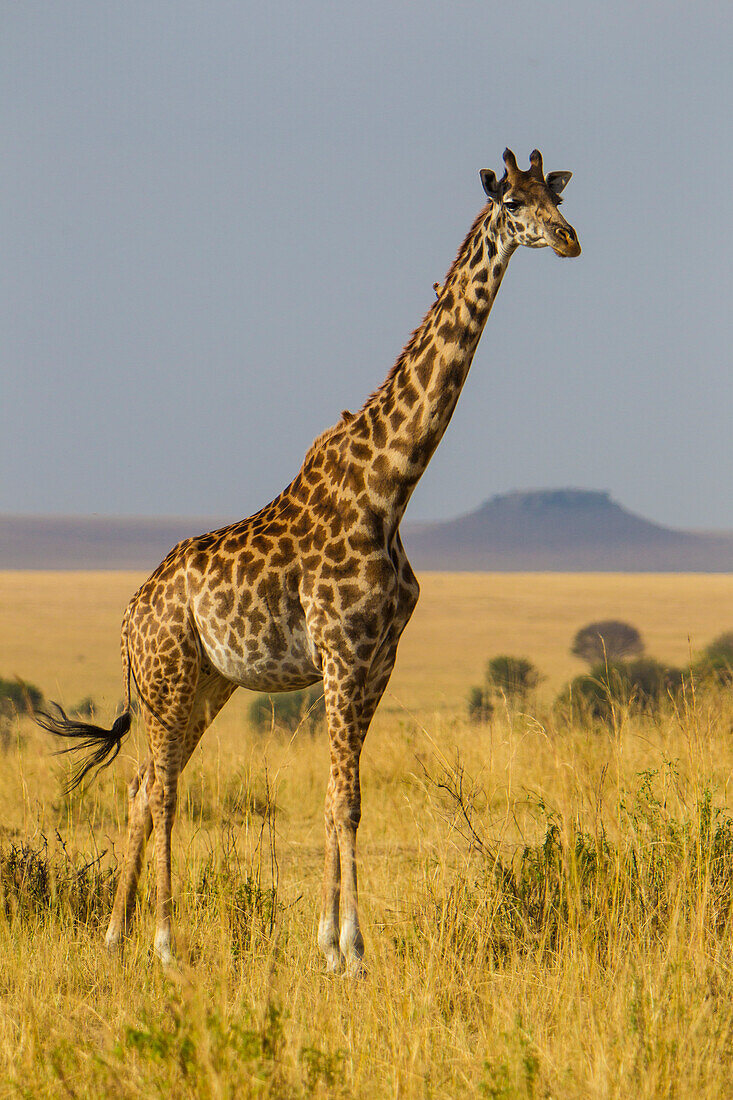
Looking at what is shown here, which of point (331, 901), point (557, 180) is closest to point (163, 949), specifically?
point (331, 901)

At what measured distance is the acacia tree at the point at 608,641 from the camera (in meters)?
31.8

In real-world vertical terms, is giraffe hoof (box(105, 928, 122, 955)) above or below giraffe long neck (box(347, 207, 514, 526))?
below

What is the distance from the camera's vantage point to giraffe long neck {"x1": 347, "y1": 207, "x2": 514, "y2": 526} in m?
5.36

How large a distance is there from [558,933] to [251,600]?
7.87ft

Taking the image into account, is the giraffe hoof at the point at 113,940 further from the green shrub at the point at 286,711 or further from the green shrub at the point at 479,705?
the green shrub at the point at 286,711

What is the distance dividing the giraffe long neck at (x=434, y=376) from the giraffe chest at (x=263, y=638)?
2.45 ft

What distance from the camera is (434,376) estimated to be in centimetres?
543

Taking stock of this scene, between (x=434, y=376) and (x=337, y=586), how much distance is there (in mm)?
1215

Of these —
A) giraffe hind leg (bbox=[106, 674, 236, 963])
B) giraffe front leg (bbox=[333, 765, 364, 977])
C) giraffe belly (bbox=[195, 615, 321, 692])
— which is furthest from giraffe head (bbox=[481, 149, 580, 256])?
giraffe hind leg (bbox=[106, 674, 236, 963])

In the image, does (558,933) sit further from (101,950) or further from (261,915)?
(101,950)

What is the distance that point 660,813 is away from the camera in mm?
6914

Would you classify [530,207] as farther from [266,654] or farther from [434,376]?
[266,654]

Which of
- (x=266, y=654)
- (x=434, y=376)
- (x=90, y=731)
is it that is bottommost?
(x=90, y=731)

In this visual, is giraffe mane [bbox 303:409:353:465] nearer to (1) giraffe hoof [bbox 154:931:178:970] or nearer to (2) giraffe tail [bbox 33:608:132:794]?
(2) giraffe tail [bbox 33:608:132:794]
